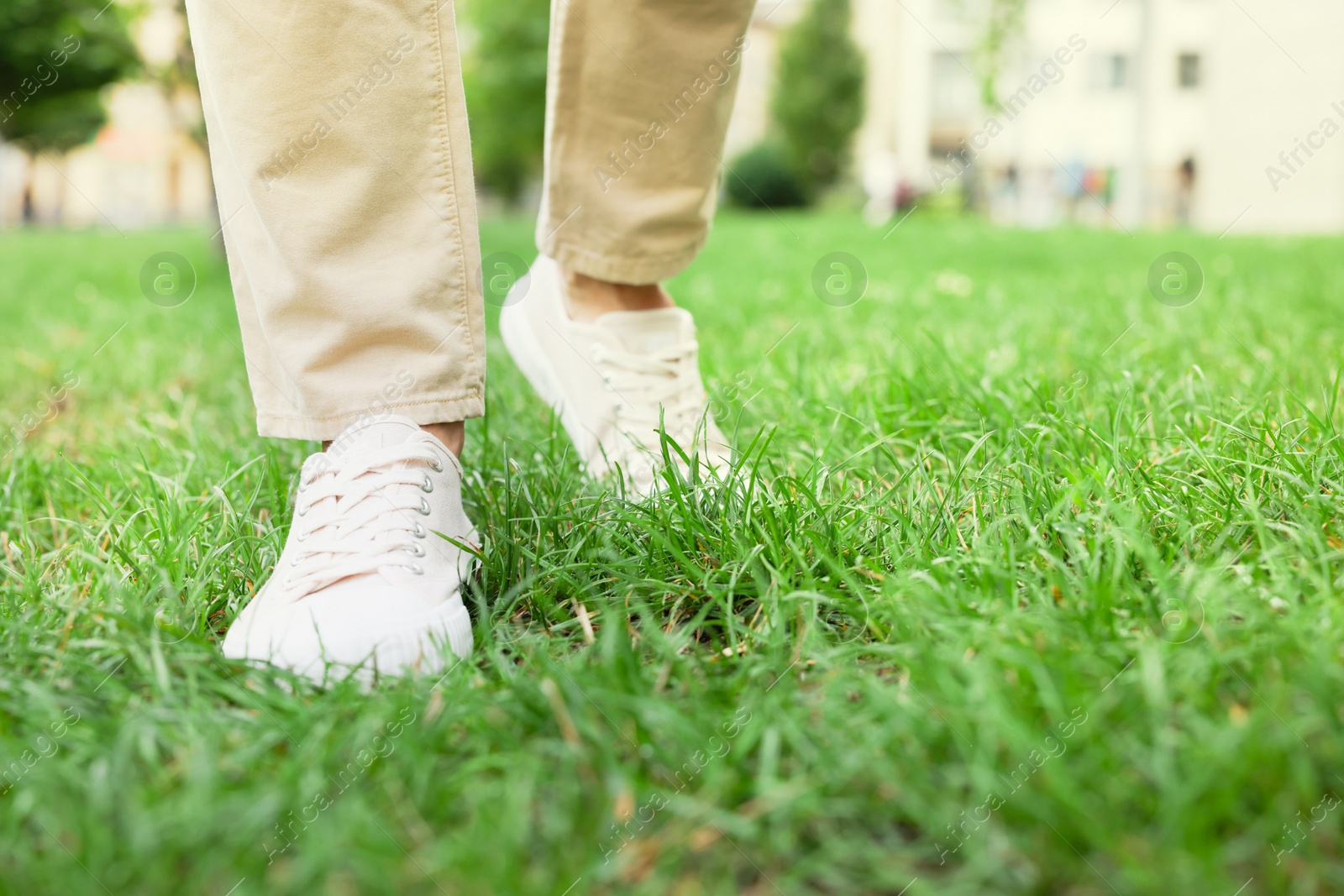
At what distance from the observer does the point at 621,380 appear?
1.49m

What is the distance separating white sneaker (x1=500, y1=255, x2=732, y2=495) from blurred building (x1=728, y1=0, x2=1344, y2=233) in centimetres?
1142

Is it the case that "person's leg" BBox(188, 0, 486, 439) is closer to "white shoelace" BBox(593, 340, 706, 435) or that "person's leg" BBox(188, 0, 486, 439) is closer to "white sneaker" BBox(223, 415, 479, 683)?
"white sneaker" BBox(223, 415, 479, 683)

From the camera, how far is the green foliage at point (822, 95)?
27.9 m

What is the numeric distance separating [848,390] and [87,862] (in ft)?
4.96

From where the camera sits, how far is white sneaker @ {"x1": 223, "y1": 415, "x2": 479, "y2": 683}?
0.96m

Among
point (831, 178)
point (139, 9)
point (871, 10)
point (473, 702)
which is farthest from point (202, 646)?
point (871, 10)

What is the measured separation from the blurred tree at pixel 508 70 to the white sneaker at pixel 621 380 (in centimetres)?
2304

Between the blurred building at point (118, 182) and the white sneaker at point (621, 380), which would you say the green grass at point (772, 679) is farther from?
the blurred building at point (118, 182)

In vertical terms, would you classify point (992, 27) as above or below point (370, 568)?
above

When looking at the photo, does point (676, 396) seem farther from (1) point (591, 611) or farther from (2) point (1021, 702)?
(2) point (1021, 702)

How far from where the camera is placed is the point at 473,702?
33.0 inches

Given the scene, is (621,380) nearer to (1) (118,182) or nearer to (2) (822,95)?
(2) (822,95)

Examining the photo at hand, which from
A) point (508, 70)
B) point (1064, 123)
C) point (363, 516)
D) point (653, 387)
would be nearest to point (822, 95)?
point (1064, 123)

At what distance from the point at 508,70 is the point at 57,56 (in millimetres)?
20633
